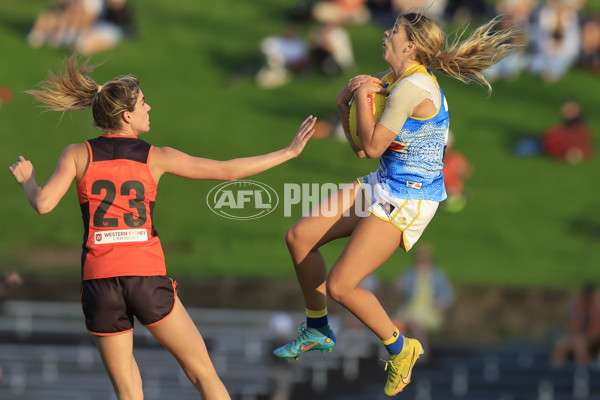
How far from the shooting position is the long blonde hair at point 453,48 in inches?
222

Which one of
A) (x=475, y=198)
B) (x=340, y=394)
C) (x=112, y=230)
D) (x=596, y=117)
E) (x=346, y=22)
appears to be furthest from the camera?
(x=346, y=22)

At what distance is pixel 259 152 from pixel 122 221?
43.6 ft

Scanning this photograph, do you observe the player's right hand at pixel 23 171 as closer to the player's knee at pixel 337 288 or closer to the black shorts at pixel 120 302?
the black shorts at pixel 120 302

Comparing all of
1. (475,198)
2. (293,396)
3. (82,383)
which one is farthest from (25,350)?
(475,198)

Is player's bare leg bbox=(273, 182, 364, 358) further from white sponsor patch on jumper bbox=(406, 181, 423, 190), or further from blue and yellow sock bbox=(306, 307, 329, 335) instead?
white sponsor patch on jumper bbox=(406, 181, 423, 190)

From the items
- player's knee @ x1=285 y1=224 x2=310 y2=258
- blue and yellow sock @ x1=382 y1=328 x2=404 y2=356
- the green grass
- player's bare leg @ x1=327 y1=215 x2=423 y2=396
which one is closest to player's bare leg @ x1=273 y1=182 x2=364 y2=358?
player's knee @ x1=285 y1=224 x2=310 y2=258

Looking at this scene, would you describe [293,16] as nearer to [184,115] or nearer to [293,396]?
[184,115]

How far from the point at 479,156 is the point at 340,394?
23.2ft

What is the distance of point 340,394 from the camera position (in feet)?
43.8

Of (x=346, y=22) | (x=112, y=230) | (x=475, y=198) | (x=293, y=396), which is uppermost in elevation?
(x=346, y=22)

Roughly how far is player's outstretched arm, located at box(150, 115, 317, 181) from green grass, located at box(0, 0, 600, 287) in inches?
403

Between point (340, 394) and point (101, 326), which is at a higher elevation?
point (101, 326)

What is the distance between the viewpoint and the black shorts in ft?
17.0

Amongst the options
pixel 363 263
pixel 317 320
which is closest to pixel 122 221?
pixel 363 263
